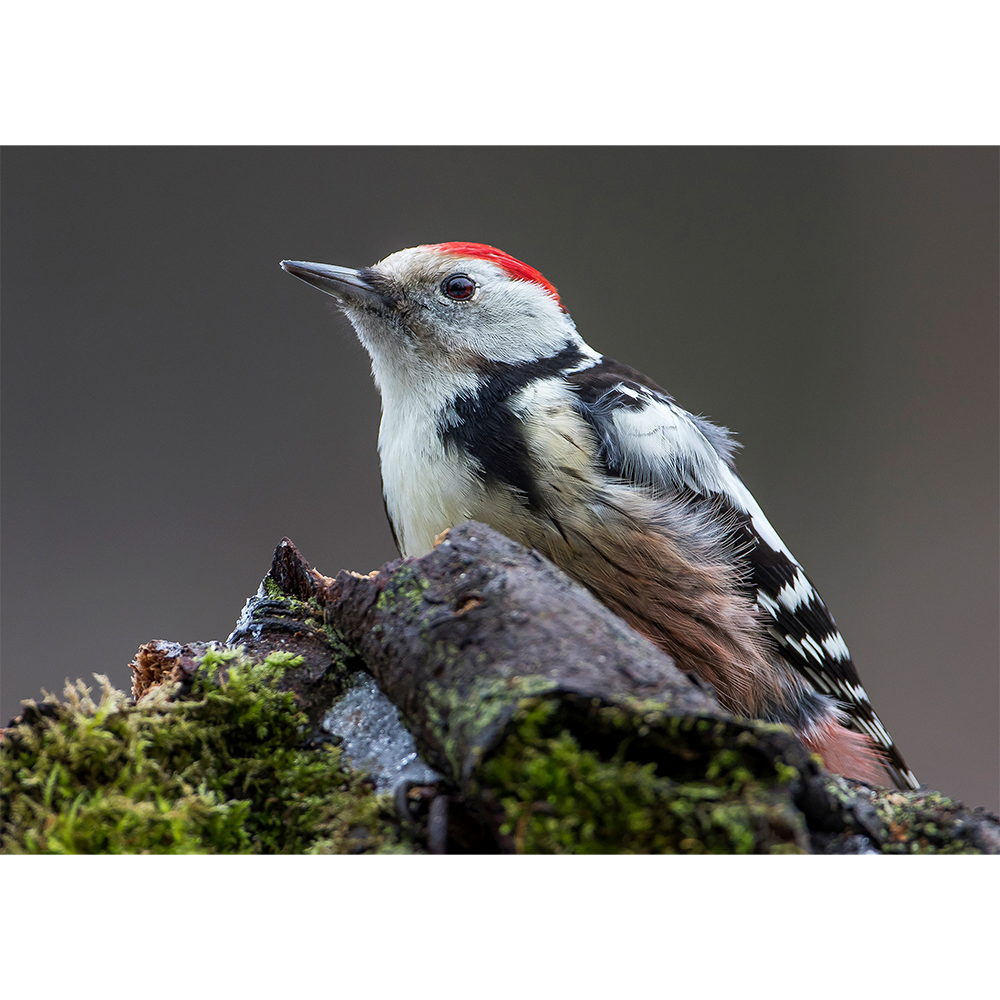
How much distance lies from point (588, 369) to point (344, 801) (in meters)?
0.83

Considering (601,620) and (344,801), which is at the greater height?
(601,620)

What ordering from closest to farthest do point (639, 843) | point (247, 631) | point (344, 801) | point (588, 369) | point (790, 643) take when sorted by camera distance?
point (639, 843)
point (344, 801)
point (247, 631)
point (790, 643)
point (588, 369)

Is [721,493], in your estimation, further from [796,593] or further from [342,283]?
[342,283]

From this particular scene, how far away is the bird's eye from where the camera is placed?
4.05 ft

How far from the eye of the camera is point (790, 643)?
3.82 ft

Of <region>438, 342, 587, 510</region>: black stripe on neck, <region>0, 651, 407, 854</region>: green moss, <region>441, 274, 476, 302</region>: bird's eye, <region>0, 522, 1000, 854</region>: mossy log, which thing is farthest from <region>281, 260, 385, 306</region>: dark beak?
<region>0, 651, 407, 854</region>: green moss

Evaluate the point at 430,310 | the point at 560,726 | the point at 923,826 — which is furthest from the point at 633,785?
the point at 430,310

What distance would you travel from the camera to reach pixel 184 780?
653 mm

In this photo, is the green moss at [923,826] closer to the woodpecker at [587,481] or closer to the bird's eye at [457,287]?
the woodpecker at [587,481]

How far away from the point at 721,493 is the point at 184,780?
862 mm

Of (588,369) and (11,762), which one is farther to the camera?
(588,369)

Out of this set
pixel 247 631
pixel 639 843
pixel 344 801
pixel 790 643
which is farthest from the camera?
pixel 790 643

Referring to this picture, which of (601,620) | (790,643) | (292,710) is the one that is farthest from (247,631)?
(790,643)

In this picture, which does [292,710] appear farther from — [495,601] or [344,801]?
[495,601]
